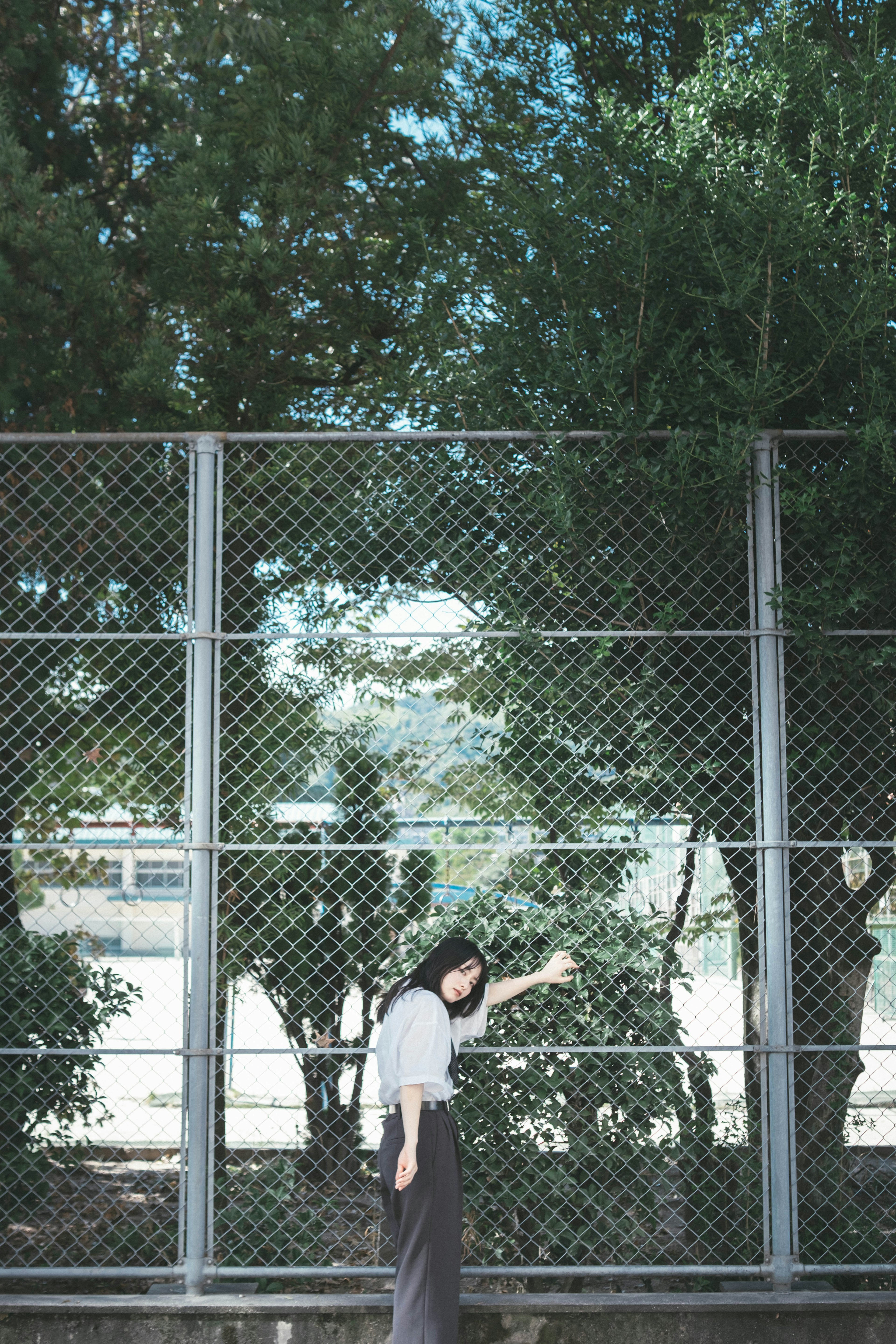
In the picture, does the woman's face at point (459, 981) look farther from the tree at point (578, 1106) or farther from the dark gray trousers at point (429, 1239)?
the tree at point (578, 1106)

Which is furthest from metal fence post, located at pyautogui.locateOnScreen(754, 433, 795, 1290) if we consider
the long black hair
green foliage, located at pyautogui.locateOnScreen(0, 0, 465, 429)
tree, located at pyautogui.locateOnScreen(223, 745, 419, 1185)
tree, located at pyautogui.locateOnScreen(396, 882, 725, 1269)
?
green foliage, located at pyautogui.locateOnScreen(0, 0, 465, 429)

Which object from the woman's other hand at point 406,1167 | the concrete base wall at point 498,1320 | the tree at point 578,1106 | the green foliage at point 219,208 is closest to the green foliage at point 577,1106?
the tree at point 578,1106

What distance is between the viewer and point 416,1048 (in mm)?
3074

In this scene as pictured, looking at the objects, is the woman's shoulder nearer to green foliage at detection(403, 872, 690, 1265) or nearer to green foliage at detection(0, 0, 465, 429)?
green foliage at detection(403, 872, 690, 1265)

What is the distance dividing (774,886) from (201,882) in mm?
1931

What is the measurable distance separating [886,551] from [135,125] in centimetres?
469

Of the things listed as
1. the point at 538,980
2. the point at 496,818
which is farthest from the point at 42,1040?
the point at 538,980

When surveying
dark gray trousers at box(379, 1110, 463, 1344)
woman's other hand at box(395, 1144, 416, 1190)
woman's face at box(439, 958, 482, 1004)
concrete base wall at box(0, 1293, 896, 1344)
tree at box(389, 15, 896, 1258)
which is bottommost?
concrete base wall at box(0, 1293, 896, 1344)

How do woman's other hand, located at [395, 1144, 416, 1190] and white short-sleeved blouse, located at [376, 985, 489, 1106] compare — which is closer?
woman's other hand, located at [395, 1144, 416, 1190]

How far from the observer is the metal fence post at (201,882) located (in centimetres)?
341

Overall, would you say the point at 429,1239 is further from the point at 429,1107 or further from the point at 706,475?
the point at 706,475

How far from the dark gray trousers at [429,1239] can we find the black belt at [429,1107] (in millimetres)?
10

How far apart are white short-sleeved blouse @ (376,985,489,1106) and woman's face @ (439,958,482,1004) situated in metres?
0.04

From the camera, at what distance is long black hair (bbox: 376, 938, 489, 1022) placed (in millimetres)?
3203
